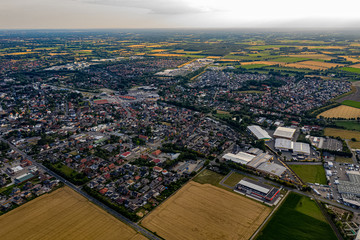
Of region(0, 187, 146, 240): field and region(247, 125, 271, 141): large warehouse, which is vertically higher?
region(247, 125, 271, 141): large warehouse

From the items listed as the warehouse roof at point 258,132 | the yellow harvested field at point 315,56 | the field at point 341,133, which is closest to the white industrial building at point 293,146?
the warehouse roof at point 258,132

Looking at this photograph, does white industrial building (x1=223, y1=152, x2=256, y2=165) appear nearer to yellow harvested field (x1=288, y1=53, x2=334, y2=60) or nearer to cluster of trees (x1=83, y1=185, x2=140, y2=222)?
cluster of trees (x1=83, y1=185, x2=140, y2=222)

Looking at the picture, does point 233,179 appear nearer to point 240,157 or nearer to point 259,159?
point 240,157

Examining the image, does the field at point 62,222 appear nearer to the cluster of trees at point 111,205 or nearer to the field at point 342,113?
the cluster of trees at point 111,205

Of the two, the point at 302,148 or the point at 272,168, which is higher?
the point at 302,148

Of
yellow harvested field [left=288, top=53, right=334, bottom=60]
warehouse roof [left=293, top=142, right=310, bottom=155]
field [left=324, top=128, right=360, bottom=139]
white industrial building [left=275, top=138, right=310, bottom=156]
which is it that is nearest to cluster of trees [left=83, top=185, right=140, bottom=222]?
white industrial building [left=275, top=138, right=310, bottom=156]

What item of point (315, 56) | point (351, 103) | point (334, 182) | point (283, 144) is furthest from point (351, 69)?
point (334, 182)
